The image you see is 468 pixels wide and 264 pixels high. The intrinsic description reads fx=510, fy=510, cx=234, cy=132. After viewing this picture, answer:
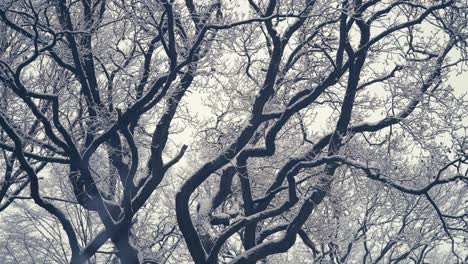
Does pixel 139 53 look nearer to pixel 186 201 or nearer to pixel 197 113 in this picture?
pixel 197 113

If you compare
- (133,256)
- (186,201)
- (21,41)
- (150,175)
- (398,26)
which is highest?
(21,41)

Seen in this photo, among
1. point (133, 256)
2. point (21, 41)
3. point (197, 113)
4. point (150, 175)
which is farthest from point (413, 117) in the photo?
point (21, 41)

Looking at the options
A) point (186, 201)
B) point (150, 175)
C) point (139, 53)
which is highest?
point (139, 53)

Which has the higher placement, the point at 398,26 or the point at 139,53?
the point at 139,53

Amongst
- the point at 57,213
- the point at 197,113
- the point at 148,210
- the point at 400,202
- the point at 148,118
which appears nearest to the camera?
the point at 57,213

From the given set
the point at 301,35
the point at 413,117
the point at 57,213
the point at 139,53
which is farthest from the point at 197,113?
the point at 413,117

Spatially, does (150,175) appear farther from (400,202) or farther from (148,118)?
(400,202)

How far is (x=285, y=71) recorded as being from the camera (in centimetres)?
1092

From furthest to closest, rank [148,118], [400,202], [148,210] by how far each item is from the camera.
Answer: [148,210] → [400,202] → [148,118]

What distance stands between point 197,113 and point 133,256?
3327mm

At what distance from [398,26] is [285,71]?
2.79 m

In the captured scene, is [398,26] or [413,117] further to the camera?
[413,117]

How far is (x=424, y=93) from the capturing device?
9438 millimetres

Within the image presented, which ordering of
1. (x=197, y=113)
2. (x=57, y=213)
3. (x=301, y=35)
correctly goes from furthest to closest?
(x=197, y=113) → (x=301, y=35) → (x=57, y=213)
